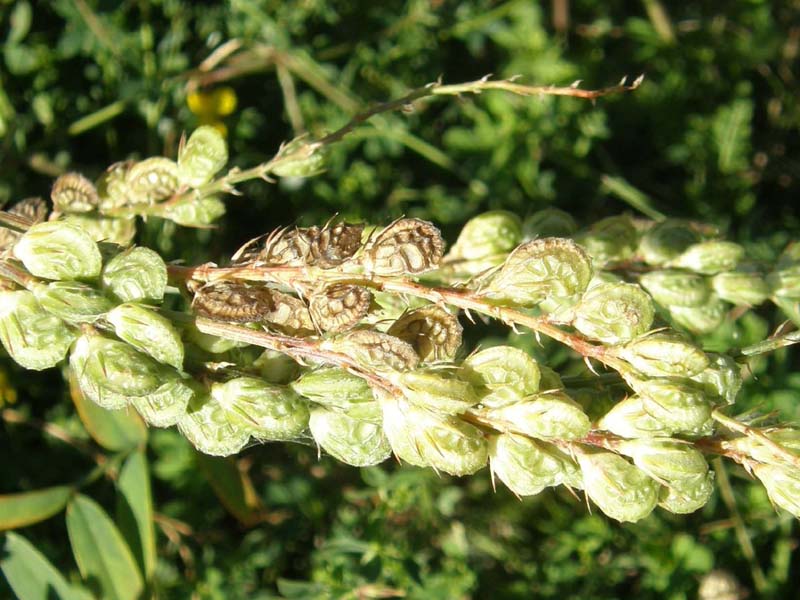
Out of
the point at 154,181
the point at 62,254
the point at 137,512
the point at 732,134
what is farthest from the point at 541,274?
the point at 732,134

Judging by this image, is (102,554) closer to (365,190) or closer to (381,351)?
(381,351)

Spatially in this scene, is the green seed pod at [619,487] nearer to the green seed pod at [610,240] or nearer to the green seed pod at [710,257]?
the green seed pod at [610,240]

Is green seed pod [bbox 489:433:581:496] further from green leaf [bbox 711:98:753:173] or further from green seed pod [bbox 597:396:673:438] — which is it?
green leaf [bbox 711:98:753:173]

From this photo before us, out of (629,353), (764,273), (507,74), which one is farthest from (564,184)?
(629,353)

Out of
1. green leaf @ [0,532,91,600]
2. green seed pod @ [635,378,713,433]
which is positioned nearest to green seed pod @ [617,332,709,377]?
green seed pod @ [635,378,713,433]

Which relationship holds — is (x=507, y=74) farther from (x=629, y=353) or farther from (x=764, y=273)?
(x=629, y=353)

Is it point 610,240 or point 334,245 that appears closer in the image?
point 334,245
